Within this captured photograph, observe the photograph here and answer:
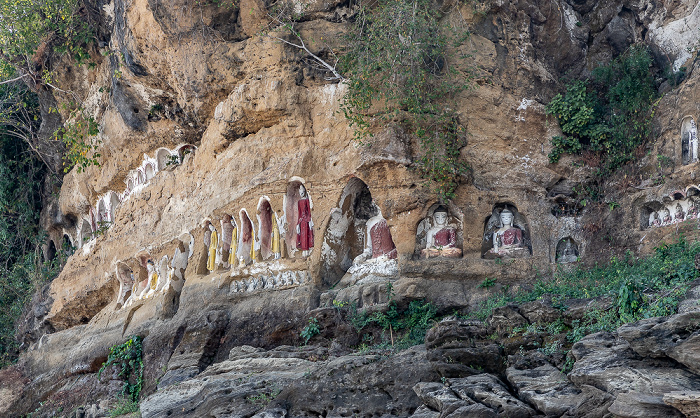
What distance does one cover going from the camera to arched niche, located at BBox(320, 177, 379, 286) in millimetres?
13227

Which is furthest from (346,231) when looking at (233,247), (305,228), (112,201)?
(112,201)

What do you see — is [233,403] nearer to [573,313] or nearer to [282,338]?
[282,338]

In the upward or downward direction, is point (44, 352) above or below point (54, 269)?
below

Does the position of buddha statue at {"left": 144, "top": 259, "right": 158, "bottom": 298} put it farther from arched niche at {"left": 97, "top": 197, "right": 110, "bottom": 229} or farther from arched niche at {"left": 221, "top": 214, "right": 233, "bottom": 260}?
arched niche at {"left": 97, "top": 197, "right": 110, "bottom": 229}

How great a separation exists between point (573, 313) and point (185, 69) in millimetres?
10430

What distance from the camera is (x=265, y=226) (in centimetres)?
1436

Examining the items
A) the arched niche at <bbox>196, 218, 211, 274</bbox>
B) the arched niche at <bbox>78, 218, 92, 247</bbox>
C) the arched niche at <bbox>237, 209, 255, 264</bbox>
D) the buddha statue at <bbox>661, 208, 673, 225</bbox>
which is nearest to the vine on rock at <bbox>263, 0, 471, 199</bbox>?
the arched niche at <bbox>237, 209, 255, 264</bbox>

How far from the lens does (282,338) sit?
12.4 metres

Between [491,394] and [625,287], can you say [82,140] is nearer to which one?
[491,394]

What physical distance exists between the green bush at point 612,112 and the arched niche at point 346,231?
3631 mm

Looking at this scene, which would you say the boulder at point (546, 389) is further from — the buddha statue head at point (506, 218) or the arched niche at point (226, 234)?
the arched niche at point (226, 234)

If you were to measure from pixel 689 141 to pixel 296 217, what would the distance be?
723cm

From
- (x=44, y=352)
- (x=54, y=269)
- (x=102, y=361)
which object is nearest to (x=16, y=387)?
(x=44, y=352)

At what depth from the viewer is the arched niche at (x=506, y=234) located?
1236cm
